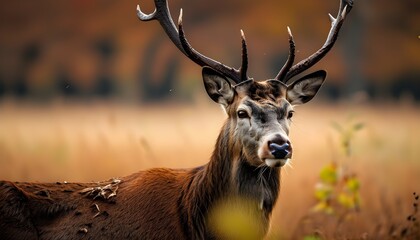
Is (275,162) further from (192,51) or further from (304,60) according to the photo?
(192,51)

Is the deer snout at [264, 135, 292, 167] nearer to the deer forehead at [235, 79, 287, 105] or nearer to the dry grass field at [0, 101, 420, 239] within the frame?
the deer forehead at [235, 79, 287, 105]

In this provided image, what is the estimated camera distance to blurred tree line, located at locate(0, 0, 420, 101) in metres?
31.0

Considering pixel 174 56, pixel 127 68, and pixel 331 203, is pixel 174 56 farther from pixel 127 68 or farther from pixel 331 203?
pixel 331 203

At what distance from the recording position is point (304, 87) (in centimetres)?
731

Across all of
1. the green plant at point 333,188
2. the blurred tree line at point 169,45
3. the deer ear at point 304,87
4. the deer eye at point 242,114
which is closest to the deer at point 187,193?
the deer eye at point 242,114

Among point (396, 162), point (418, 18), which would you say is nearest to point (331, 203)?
point (396, 162)

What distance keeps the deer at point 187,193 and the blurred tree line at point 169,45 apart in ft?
75.6

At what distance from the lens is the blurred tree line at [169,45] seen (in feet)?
102

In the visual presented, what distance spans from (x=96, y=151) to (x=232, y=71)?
6142mm

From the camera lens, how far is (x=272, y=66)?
32250 mm

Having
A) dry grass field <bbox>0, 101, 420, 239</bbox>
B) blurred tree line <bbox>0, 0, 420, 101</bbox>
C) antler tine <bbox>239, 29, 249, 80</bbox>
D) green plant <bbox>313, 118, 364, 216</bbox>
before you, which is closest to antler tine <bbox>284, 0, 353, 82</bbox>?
antler tine <bbox>239, 29, 249, 80</bbox>

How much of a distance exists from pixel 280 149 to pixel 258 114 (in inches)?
18.5

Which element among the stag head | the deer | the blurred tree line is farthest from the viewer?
the blurred tree line

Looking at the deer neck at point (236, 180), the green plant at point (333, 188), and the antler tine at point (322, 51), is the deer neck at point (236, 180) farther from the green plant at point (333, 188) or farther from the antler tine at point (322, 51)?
the green plant at point (333, 188)
